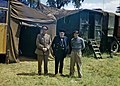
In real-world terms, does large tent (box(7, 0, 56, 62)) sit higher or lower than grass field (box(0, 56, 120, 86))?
higher

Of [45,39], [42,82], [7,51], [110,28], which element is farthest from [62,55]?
[110,28]

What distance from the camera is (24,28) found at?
640 inches

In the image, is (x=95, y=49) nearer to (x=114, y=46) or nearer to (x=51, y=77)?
(x=114, y=46)

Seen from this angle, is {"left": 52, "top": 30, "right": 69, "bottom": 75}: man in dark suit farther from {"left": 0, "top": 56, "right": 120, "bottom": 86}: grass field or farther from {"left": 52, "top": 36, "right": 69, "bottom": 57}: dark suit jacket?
{"left": 0, "top": 56, "right": 120, "bottom": 86}: grass field

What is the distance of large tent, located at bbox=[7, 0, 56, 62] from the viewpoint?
14.2 metres

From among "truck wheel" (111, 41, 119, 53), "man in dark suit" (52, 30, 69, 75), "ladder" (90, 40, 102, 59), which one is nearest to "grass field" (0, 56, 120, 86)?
"man in dark suit" (52, 30, 69, 75)

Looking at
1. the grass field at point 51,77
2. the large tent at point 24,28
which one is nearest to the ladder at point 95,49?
the large tent at point 24,28

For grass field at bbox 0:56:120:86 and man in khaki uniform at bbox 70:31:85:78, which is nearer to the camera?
grass field at bbox 0:56:120:86

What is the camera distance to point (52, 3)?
132 ft

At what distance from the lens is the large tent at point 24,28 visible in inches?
560

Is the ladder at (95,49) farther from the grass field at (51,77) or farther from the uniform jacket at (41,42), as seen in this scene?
the uniform jacket at (41,42)

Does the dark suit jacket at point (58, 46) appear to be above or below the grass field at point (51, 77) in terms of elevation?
above

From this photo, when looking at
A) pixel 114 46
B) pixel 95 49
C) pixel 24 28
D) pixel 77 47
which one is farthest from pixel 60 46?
pixel 114 46

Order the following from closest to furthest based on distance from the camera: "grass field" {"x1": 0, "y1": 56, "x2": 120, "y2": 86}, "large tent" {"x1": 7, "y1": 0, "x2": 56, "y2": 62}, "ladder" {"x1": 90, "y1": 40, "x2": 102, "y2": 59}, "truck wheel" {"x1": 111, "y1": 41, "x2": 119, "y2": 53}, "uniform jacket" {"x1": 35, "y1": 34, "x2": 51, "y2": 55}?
"grass field" {"x1": 0, "y1": 56, "x2": 120, "y2": 86}
"uniform jacket" {"x1": 35, "y1": 34, "x2": 51, "y2": 55}
"large tent" {"x1": 7, "y1": 0, "x2": 56, "y2": 62}
"ladder" {"x1": 90, "y1": 40, "x2": 102, "y2": 59}
"truck wheel" {"x1": 111, "y1": 41, "x2": 119, "y2": 53}
